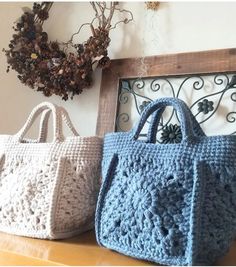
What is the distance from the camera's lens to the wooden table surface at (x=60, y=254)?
50 cm

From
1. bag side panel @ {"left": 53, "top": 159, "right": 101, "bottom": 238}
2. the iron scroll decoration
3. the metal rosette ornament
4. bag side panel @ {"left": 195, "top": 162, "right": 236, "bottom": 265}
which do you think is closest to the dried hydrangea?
the metal rosette ornament

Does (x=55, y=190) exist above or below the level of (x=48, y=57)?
below

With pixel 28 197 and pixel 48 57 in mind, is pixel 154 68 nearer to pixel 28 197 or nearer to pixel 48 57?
pixel 48 57

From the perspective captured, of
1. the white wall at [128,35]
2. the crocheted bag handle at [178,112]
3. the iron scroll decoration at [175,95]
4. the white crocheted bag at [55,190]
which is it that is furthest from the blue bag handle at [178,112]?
the white wall at [128,35]

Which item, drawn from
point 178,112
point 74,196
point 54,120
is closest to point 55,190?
point 74,196

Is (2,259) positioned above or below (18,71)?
below

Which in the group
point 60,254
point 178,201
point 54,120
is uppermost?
point 54,120

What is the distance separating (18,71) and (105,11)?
1.02ft

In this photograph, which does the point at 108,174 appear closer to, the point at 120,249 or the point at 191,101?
the point at 120,249

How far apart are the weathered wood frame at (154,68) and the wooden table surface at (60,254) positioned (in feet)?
1.24

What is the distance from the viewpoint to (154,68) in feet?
2.82

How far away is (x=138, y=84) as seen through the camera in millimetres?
889

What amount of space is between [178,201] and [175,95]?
421 millimetres

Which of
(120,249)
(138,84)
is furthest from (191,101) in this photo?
(120,249)
